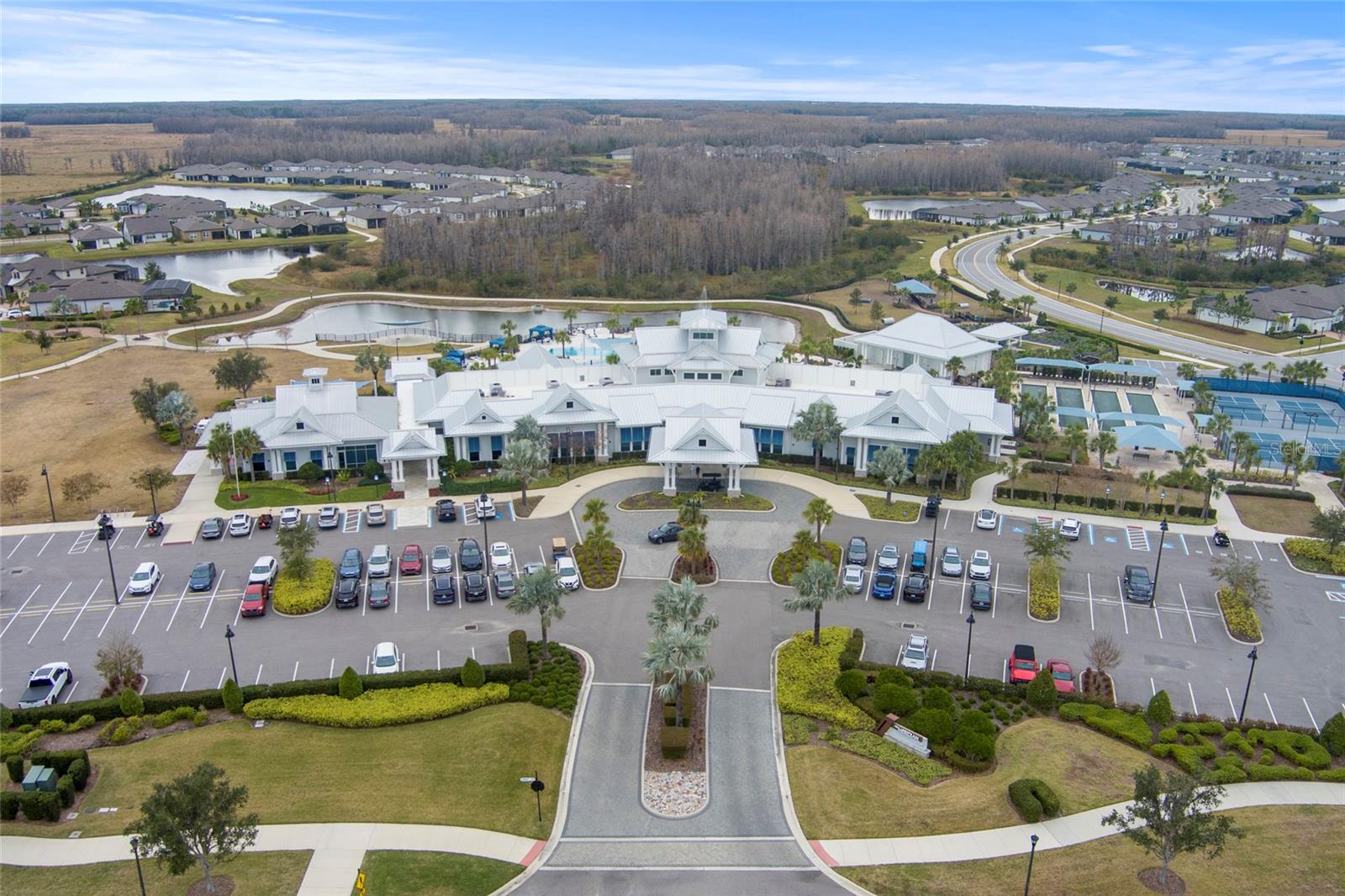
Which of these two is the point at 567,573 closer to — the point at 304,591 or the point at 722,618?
the point at 722,618

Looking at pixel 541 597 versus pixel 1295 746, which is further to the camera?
pixel 541 597

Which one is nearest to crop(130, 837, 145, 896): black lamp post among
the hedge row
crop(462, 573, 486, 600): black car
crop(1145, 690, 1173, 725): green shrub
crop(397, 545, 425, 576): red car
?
the hedge row

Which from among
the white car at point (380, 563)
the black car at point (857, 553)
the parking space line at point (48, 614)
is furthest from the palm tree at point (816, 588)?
the parking space line at point (48, 614)

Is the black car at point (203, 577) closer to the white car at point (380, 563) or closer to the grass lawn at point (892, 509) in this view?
the white car at point (380, 563)

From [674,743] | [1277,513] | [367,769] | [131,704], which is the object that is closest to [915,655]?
[674,743]


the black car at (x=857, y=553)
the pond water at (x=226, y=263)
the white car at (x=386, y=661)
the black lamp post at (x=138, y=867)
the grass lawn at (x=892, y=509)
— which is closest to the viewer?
the black lamp post at (x=138, y=867)

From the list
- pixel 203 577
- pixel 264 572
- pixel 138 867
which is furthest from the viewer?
pixel 264 572

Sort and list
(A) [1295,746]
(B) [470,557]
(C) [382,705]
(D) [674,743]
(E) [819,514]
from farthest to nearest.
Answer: (B) [470,557] < (E) [819,514] < (C) [382,705] < (A) [1295,746] < (D) [674,743]
